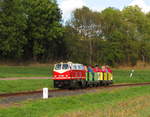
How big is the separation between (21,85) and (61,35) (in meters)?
42.1

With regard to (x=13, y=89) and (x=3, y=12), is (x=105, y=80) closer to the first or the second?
Answer: (x=13, y=89)

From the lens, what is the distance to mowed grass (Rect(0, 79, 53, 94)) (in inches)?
1106

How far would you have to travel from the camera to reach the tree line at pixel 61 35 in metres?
64.9

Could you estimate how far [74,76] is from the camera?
103ft

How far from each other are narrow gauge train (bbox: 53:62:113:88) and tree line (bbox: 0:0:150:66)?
29.5m

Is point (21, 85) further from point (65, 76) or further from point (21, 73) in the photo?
point (21, 73)

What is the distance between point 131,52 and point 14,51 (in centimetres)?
2978

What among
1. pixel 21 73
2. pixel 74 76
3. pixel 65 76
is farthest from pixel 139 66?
pixel 65 76

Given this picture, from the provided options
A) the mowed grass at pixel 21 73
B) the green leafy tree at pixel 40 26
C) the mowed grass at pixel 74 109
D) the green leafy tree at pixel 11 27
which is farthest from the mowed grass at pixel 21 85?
the green leafy tree at pixel 40 26

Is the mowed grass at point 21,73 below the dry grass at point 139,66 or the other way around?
below

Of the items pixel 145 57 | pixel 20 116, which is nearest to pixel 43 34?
pixel 145 57

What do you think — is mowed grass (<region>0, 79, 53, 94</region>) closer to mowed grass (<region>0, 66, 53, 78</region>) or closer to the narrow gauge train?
the narrow gauge train

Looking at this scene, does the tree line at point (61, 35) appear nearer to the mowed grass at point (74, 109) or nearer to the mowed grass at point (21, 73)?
the mowed grass at point (21, 73)

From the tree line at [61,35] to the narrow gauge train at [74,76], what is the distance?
2947cm
